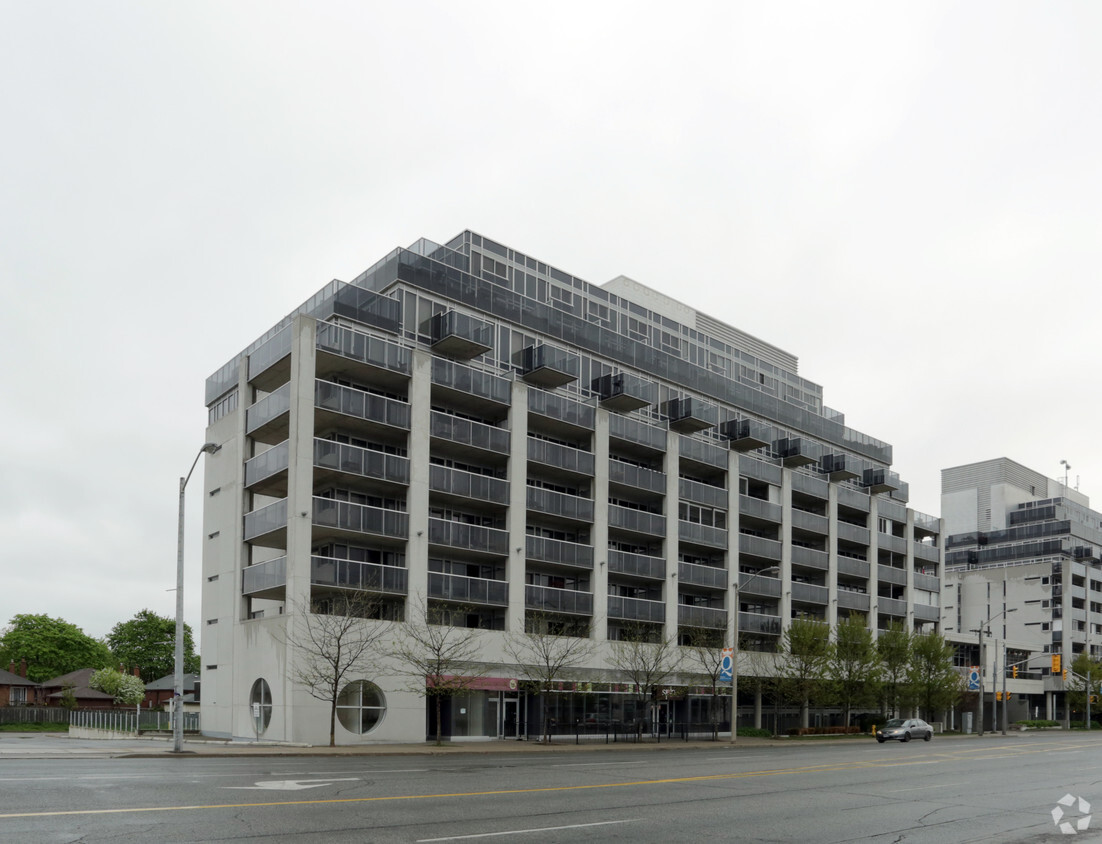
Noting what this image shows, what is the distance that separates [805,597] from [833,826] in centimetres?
5776

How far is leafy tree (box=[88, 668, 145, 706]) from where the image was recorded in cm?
8956

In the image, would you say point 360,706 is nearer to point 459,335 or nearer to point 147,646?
point 459,335

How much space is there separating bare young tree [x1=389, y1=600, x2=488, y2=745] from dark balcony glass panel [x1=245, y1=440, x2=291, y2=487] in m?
8.79

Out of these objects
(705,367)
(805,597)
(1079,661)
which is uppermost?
(705,367)

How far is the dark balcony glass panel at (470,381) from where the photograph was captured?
49.5 metres

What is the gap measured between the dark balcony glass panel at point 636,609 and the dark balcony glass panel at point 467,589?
8.72 m

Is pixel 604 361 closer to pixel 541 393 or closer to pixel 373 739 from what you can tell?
pixel 541 393

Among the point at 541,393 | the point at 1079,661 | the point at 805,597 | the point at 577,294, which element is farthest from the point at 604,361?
the point at 1079,661

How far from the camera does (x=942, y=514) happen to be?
461ft

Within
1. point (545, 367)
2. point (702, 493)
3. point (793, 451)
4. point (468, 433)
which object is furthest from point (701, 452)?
point (468, 433)

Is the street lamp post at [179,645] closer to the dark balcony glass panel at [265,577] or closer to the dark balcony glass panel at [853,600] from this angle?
the dark balcony glass panel at [265,577]

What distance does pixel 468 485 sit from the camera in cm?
5016

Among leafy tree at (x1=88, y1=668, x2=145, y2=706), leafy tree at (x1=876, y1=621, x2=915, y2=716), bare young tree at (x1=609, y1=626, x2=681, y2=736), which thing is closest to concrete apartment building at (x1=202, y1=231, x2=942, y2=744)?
bare young tree at (x1=609, y1=626, x2=681, y2=736)

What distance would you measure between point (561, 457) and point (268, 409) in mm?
16522
